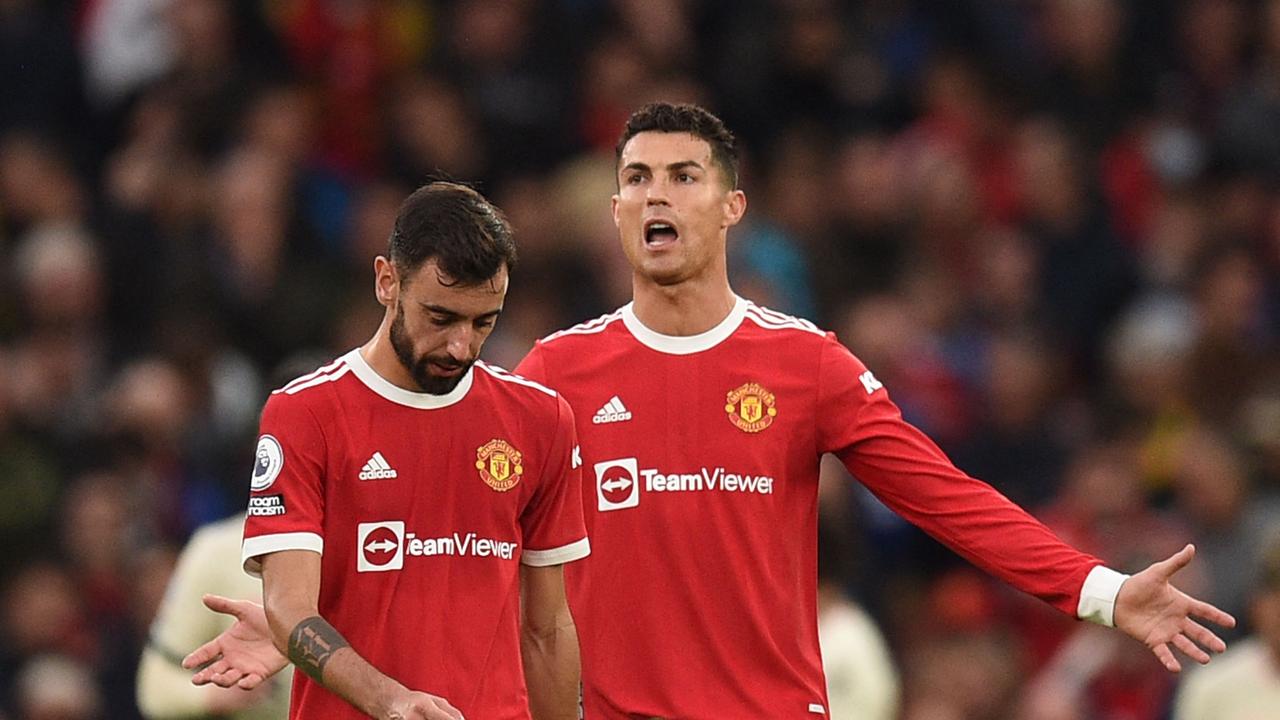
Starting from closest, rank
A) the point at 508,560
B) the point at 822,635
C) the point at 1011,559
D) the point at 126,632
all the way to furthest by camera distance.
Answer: the point at 508,560 < the point at 1011,559 < the point at 822,635 < the point at 126,632

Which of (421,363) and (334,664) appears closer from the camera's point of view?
(334,664)

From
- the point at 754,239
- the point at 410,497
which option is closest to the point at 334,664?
the point at 410,497

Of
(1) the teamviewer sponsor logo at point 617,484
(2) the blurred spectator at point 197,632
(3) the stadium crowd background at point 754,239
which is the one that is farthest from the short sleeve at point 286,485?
(3) the stadium crowd background at point 754,239

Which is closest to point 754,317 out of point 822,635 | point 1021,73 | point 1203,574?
point 822,635

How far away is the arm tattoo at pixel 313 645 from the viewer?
6.21 meters

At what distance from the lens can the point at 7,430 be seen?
12703 mm

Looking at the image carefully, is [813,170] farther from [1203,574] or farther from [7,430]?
[7,430]

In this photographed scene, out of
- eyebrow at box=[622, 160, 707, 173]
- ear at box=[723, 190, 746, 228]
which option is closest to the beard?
eyebrow at box=[622, 160, 707, 173]

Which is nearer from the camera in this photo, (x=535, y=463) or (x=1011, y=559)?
(x=535, y=463)

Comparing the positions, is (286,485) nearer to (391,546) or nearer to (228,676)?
(391,546)

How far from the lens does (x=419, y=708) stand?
19.8 feet

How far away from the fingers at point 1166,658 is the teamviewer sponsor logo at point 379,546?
7.02 ft

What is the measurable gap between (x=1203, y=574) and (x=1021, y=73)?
394 cm

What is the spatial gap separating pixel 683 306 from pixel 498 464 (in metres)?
1.32
